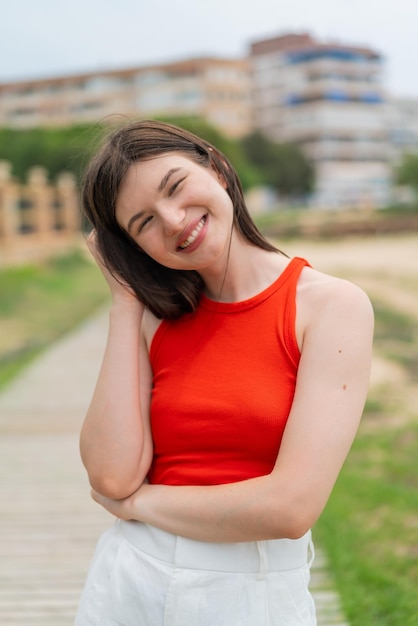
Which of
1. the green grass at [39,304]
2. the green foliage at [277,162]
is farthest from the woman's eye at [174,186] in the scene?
the green foliage at [277,162]

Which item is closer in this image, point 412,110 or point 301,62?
point 301,62

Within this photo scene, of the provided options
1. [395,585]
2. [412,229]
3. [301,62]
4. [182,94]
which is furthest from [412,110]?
[395,585]

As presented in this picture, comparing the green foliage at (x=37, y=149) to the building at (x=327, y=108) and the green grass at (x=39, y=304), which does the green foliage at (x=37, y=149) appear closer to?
the green grass at (x=39, y=304)

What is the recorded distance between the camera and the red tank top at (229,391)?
152cm

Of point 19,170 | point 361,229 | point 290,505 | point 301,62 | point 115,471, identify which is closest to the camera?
point 290,505

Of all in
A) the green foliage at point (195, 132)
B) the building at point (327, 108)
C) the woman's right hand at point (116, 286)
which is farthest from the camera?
the building at point (327, 108)

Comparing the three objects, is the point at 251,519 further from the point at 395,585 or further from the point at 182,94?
the point at 182,94

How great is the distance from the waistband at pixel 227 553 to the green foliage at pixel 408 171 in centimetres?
4372

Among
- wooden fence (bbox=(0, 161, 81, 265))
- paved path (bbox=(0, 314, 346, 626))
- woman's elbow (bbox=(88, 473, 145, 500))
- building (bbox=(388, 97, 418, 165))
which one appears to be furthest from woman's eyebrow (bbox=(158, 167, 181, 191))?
building (bbox=(388, 97, 418, 165))

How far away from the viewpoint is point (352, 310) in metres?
1.50

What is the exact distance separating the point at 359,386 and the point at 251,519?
0.93 ft

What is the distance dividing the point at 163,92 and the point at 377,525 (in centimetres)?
7024

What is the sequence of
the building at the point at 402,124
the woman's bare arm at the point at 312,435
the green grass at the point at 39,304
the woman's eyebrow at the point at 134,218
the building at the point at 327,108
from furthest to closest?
the building at the point at 402,124, the building at the point at 327,108, the green grass at the point at 39,304, the woman's eyebrow at the point at 134,218, the woman's bare arm at the point at 312,435

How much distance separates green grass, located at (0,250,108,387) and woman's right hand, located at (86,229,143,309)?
6256 millimetres
